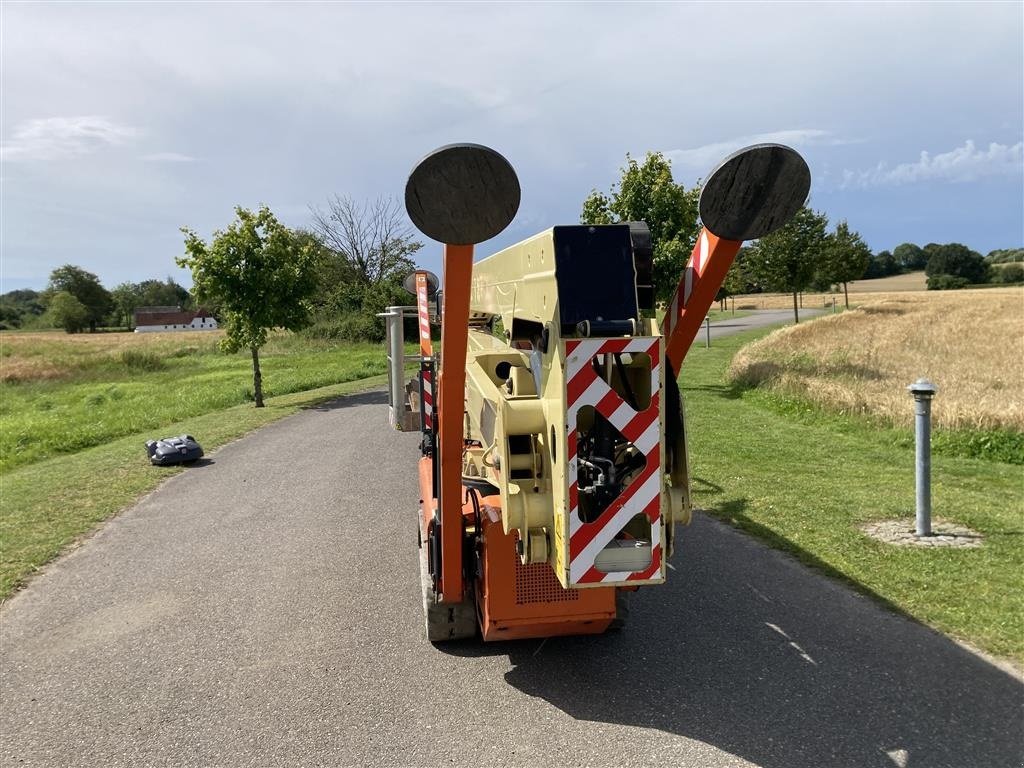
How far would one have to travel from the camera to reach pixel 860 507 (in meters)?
6.84

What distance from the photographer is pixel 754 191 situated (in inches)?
127

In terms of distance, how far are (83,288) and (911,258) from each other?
115390mm

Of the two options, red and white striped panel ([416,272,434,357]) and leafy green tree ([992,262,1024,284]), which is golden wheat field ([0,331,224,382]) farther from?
leafy green tree ([992,262,1024,284])

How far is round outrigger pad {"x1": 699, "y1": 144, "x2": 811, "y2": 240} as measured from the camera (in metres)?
3.13

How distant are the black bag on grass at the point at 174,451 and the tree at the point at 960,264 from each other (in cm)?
8560

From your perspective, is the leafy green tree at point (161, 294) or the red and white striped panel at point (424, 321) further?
the leafy green tree at point (161, 294)

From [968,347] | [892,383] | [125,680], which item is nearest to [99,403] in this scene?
[125,680]

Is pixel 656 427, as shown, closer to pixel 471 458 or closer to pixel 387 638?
pixel 471 458

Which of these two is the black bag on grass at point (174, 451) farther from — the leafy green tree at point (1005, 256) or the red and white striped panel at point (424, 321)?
the leafy green tree at point (1005, 256)

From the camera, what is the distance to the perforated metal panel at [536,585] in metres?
3.94

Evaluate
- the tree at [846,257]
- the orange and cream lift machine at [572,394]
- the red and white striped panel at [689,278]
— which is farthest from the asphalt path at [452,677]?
the tree at [846,257]

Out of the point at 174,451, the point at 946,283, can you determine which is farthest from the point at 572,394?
the point at 946,283

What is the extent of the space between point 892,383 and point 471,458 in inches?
435

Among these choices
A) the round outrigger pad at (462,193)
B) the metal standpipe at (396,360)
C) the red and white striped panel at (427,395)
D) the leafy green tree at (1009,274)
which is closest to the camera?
the round outrigger pad at (462,193)
